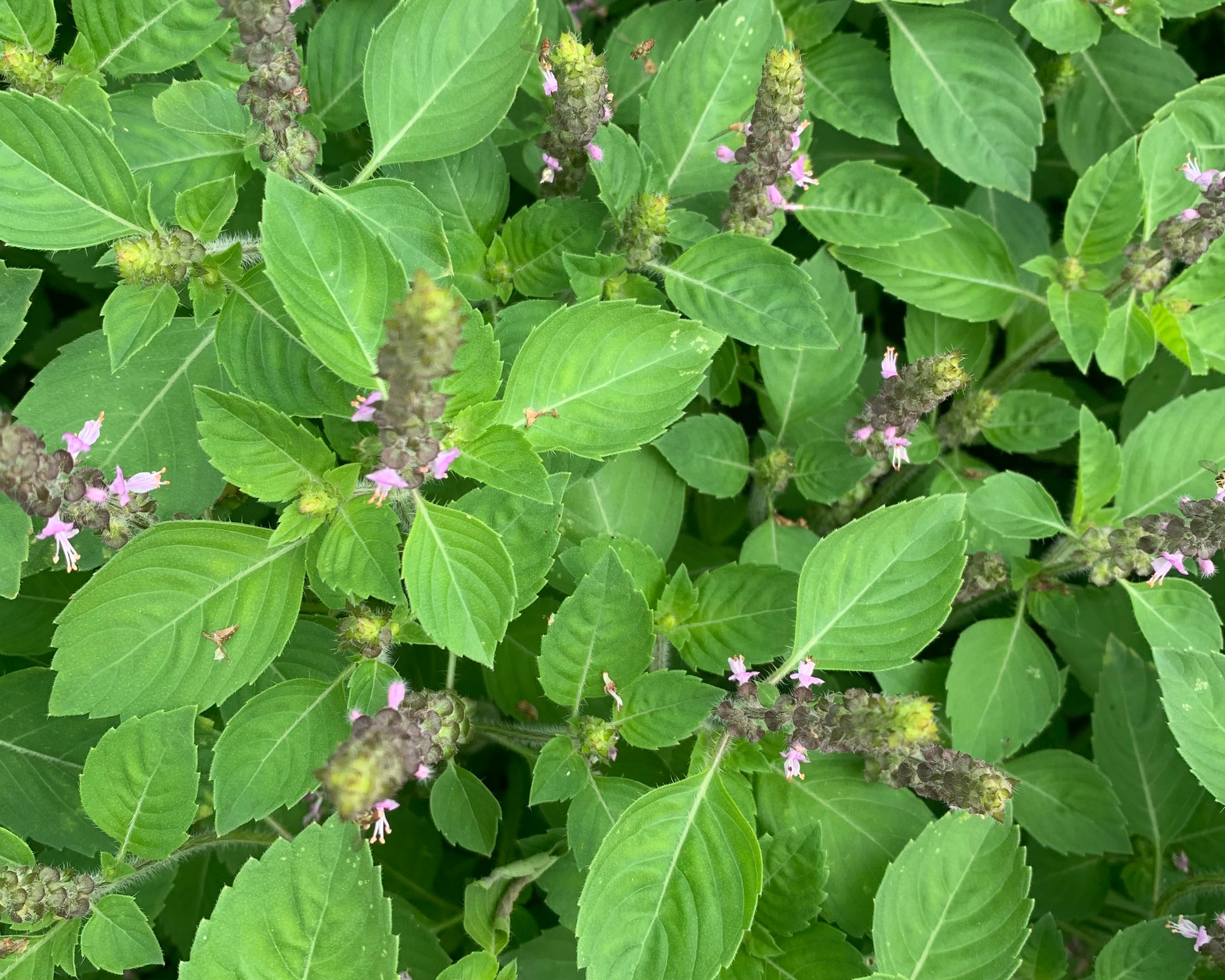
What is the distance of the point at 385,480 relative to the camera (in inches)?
64.9

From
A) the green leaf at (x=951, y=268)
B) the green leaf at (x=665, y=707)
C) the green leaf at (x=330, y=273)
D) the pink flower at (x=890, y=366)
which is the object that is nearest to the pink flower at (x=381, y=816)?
the green leaf at (x=665, y=707)

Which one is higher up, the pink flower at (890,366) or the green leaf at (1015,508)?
the pink flower at (890,366)

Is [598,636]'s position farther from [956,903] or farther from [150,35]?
[150,35]

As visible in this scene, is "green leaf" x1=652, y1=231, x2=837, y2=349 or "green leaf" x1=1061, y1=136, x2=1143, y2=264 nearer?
"green leaf" x1=652, y1=231, x2=837, y2=349

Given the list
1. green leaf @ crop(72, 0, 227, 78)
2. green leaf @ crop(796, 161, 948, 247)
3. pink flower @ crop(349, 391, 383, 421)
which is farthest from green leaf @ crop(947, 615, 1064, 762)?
green leaf @ crop(72, 0, 227, 78)

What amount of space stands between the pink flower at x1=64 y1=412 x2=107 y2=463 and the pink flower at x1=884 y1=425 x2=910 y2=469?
1824 mm

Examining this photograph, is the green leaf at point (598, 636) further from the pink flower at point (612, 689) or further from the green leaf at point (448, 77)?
the green leaf at point (448, 77)

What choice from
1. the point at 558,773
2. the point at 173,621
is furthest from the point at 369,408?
the point at 558,773

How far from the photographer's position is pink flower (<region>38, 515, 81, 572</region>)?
1.85m

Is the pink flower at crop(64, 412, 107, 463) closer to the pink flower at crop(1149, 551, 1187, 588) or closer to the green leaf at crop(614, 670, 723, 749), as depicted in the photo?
the green leaf at crop(614, 670, 723, 749)

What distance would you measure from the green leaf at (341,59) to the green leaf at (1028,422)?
198 centimetres

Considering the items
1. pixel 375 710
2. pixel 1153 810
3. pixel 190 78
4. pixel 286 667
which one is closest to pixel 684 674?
pixel 375 710

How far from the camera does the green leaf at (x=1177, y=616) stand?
2.49 meters

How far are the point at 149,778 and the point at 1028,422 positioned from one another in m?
2.48
